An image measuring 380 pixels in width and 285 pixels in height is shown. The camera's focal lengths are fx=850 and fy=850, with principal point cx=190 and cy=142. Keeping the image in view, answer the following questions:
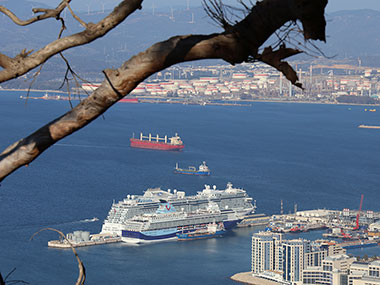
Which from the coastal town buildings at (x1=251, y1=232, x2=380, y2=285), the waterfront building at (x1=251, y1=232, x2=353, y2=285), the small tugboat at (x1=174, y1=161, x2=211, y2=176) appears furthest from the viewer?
the small tugboat at (x1=174, y1=161, x2=211, y2=176)

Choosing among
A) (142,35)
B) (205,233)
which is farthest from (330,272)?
(142,35)

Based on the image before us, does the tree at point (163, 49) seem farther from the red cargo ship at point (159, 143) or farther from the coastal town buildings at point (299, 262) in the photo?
the red cargo ship at point (159, 143)

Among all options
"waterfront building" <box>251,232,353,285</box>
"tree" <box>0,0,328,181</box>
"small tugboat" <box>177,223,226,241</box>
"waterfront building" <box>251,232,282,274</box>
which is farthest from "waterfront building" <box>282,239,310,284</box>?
"tree" <box>0,0,328,181</box>

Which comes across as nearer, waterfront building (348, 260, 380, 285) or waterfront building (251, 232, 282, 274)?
waterfront building (348, 260, 380, 285)

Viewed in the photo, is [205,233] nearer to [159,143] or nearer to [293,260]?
[293,260]

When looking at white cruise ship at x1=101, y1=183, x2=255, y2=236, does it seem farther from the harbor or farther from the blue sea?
the harbor

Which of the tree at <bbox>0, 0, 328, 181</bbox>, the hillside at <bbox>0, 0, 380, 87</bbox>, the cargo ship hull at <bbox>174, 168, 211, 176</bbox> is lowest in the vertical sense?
the cargo ship hull at <bbox>174, 168, 211, 176</bbox>
